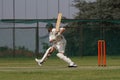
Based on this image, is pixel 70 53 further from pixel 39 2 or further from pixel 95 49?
Result: pixel 39 2

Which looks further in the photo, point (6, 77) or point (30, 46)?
point (30, 46)

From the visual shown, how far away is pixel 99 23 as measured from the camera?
42781 millimetres

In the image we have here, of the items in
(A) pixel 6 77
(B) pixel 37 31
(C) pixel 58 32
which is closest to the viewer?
(A) pixel 6 77

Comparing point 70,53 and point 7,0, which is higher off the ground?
point 7,0

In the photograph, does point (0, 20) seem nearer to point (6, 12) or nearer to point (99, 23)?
point (6, 12)

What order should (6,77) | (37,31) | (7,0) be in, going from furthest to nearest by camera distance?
(7,0) → (37,31) → (6,77)

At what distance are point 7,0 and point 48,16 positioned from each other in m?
3.63

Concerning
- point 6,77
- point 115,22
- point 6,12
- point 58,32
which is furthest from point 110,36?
point 6,77

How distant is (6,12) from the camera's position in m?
42.8

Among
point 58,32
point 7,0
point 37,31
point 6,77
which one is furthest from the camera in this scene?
point 7,0

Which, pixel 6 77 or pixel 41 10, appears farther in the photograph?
pixel 41 10

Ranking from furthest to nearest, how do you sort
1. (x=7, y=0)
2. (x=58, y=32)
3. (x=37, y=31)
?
(x=7, y=0) → (x=37, y=31) → (x=58, y=32)

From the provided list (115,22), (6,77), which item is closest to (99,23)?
(115,22)

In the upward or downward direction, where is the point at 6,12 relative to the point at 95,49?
upward
